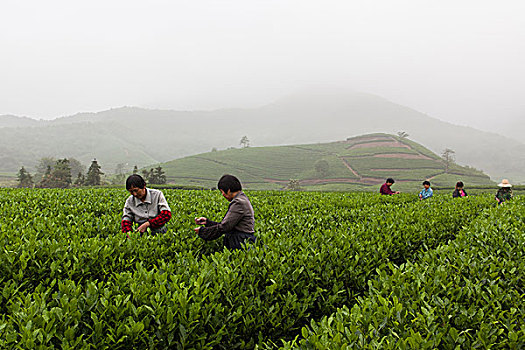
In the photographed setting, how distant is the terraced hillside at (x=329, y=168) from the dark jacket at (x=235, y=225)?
75.1 metres

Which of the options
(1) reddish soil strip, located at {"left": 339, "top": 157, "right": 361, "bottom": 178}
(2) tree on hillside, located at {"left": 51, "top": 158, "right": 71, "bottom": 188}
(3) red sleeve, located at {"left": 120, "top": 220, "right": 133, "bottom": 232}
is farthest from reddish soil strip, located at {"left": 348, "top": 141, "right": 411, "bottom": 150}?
(3) red sleeve, located at {"left": 120, "top": 220, "right": 133, "bottom": 232}

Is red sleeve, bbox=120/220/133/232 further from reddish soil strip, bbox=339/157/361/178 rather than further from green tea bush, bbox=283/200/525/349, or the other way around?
reddish soil strip, bbox=339/157/361/178

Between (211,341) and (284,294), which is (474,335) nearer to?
(284,294)

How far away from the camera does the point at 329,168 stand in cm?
10412

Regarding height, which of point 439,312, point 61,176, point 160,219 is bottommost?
point 61,176

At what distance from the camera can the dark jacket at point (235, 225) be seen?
15.1 feet

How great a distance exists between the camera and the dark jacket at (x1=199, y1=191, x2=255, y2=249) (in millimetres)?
4594

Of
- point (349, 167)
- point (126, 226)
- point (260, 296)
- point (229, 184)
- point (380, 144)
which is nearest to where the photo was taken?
point (260, 296)

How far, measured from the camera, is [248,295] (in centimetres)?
346

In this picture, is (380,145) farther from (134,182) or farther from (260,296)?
(260,296)

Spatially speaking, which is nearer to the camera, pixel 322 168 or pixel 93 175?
pixel 93 175

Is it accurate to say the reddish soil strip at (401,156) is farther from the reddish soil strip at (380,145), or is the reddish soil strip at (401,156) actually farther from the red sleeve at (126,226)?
the red sleeve at (126,226)

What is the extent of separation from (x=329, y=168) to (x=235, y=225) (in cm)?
10252

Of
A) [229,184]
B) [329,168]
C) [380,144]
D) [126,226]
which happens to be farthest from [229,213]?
[380,144]
